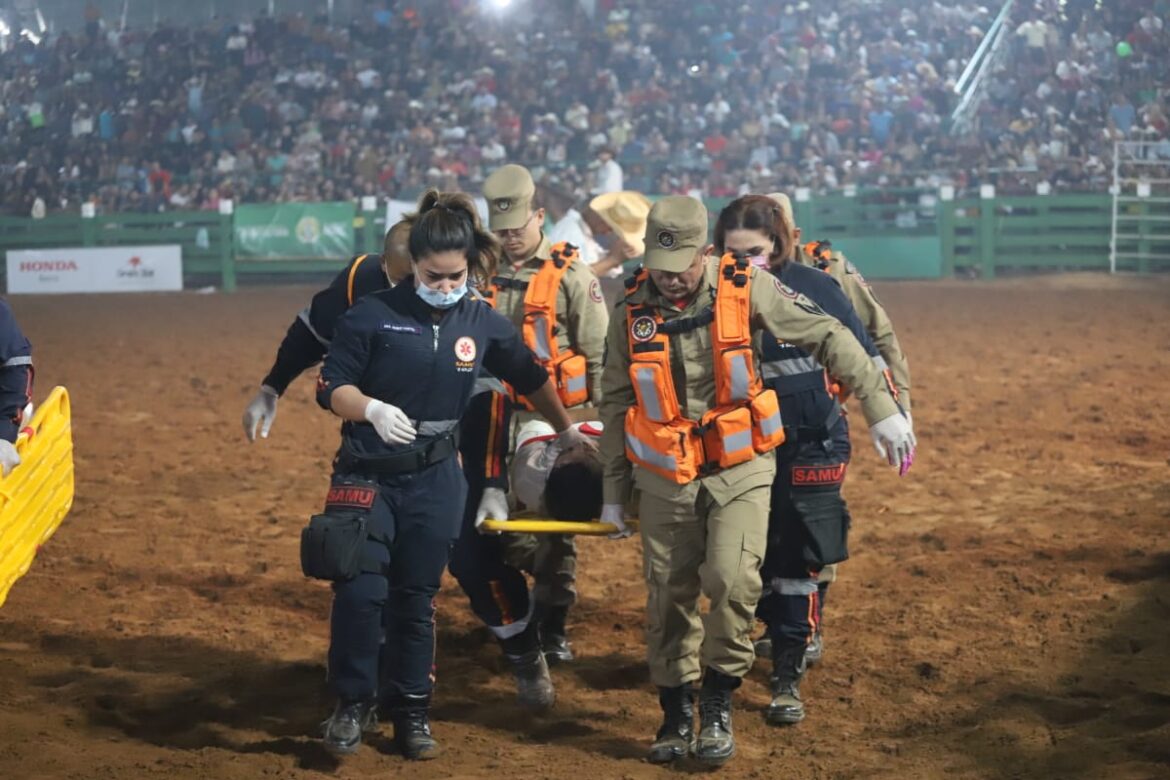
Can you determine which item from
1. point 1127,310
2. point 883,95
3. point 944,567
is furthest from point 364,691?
point 883,95

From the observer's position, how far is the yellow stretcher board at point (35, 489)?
257 inches

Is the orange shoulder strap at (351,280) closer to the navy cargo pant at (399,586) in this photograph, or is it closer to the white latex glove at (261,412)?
the white latex glove at (261,412)

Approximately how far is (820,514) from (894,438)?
2.31 feet

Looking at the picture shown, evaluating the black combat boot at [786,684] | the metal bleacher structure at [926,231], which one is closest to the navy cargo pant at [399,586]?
the black combat boot at [786,684]

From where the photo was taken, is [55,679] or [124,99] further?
[124,99]

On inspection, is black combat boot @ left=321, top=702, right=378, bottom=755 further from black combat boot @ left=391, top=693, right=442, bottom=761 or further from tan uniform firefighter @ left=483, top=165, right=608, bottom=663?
tan uniform firefighter @ left=483, top=165, right=608, bottom=663

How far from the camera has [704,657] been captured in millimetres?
5223

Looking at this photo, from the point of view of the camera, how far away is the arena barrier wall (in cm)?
2397

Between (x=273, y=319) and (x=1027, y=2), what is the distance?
18644mm

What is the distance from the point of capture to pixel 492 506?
224 inches

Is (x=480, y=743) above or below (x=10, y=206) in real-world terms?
below

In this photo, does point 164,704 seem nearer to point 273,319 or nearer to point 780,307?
point 780,307

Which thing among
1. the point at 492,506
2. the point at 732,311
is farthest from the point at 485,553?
the point at 732,311

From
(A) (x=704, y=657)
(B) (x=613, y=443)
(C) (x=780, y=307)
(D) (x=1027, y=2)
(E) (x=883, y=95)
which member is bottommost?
(A) (x=704, y=657)
